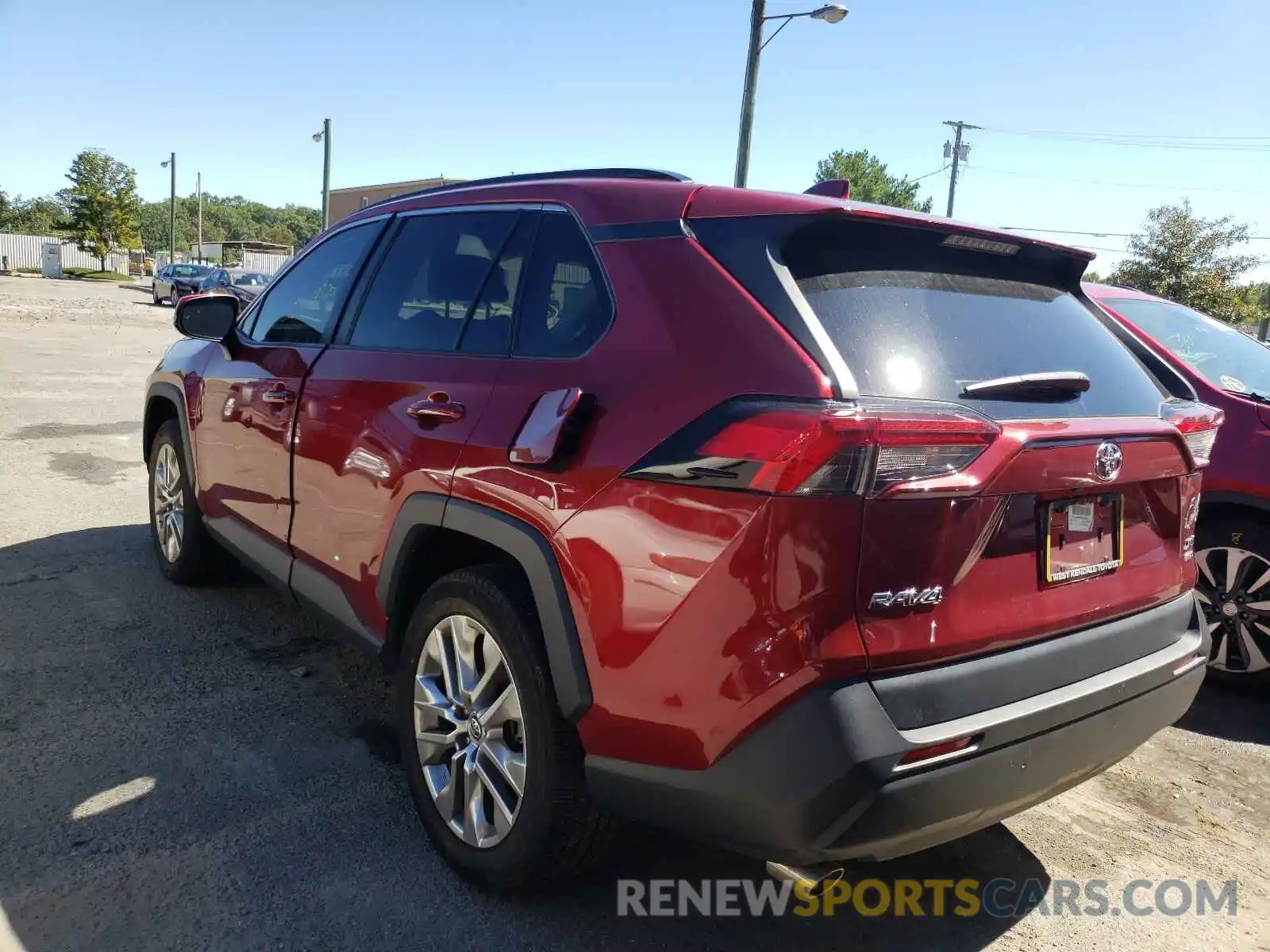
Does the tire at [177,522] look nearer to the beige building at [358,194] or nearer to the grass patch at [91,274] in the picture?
the beige building at [358,194]

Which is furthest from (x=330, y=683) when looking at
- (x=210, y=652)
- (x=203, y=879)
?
(x=203, y=879)

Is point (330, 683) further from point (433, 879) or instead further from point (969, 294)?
point (969, 294)

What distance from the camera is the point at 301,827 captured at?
9.07ft

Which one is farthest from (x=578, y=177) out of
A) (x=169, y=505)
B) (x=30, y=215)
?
(x=30, y=215)

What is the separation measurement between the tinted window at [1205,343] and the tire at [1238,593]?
0.73 metres

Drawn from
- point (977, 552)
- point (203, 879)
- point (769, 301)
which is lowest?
point (203, 879)

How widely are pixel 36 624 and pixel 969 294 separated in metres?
4.14

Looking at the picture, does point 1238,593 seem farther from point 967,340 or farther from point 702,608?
point 702,608

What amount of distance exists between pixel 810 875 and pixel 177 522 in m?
3.81

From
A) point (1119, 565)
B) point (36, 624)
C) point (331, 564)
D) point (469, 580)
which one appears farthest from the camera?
point (36, 624)

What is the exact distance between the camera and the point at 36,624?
4.16 metres

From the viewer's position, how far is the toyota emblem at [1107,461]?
2.15 metres

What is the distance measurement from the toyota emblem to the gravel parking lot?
1280 millimetres

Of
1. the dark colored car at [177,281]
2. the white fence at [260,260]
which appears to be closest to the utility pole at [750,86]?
the dark colored car at [177,281]
